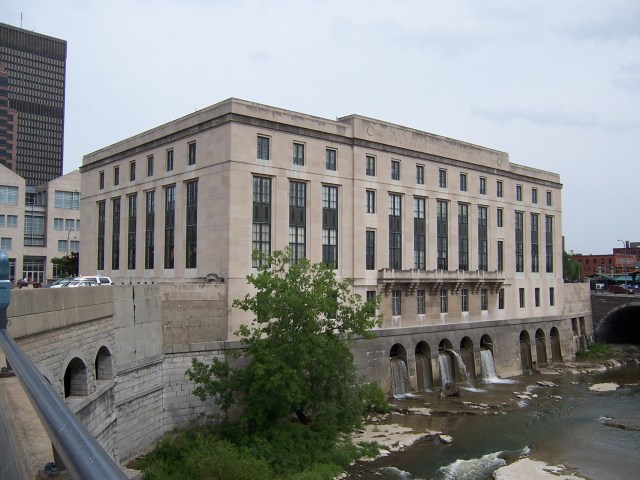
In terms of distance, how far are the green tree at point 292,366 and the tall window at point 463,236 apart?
24290 mm

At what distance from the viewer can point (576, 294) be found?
68.7 m

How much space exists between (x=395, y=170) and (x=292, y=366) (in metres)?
23.5

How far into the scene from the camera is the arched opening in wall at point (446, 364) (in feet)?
156

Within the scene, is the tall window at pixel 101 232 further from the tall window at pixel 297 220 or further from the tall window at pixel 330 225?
the tall window at pixel 330 225

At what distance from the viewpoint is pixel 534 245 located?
63344 millimetres

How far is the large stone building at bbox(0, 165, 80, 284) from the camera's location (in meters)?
78.8

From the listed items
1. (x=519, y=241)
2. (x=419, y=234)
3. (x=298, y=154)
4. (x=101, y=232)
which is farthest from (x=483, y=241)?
(x=101, y=232)

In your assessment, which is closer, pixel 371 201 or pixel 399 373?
pixel 399 373

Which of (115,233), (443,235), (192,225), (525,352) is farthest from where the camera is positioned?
(525,352)

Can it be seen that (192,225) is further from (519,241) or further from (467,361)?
(519,241)

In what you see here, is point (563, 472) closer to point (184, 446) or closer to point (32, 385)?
point (184, 446)

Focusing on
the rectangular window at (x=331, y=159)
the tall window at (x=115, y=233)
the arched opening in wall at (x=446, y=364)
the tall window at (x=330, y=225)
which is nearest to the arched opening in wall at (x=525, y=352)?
the arched opening in wall at (x=446, y=364)

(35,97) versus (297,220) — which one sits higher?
(35,97)

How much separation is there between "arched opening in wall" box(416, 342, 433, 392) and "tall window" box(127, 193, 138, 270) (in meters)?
24.4
